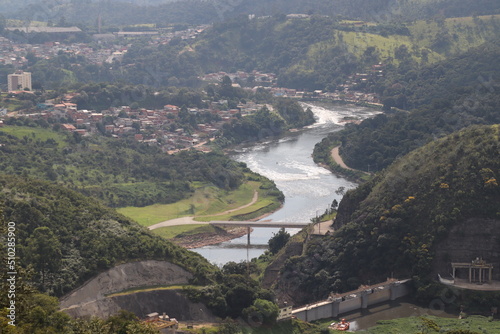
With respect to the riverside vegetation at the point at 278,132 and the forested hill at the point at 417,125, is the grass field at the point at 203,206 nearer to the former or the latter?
the riverside vegetation at the point at 278,132

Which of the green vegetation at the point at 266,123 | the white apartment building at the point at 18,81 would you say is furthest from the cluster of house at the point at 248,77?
the white apartment building at the point at 18,81

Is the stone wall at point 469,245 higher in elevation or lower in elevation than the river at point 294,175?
higher

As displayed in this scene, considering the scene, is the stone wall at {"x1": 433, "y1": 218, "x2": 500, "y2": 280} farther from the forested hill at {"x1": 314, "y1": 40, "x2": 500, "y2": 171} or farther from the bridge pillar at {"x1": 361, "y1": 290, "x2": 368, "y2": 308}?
the forested hill at {"x1": 314, "y1": 40, "x2": 500, "y2": 171}

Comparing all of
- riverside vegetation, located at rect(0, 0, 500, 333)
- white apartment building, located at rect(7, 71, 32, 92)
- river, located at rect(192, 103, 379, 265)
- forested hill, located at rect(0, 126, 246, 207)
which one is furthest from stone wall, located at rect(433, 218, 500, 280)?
white apartment building, located at rect(7, 71, 32, 92)

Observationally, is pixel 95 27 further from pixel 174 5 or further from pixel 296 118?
pixel 296 118

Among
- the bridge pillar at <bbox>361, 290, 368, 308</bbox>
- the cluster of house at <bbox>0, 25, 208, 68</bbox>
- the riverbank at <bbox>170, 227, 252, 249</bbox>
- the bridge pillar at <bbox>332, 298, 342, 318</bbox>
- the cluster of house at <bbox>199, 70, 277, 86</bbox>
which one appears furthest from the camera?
the cluster of house at <bbox>0, 25, 208, 68</bbox>

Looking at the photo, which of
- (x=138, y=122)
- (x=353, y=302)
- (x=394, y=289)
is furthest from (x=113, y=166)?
(x=394, y=289)

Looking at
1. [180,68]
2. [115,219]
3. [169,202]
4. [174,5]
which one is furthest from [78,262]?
[174,5]
